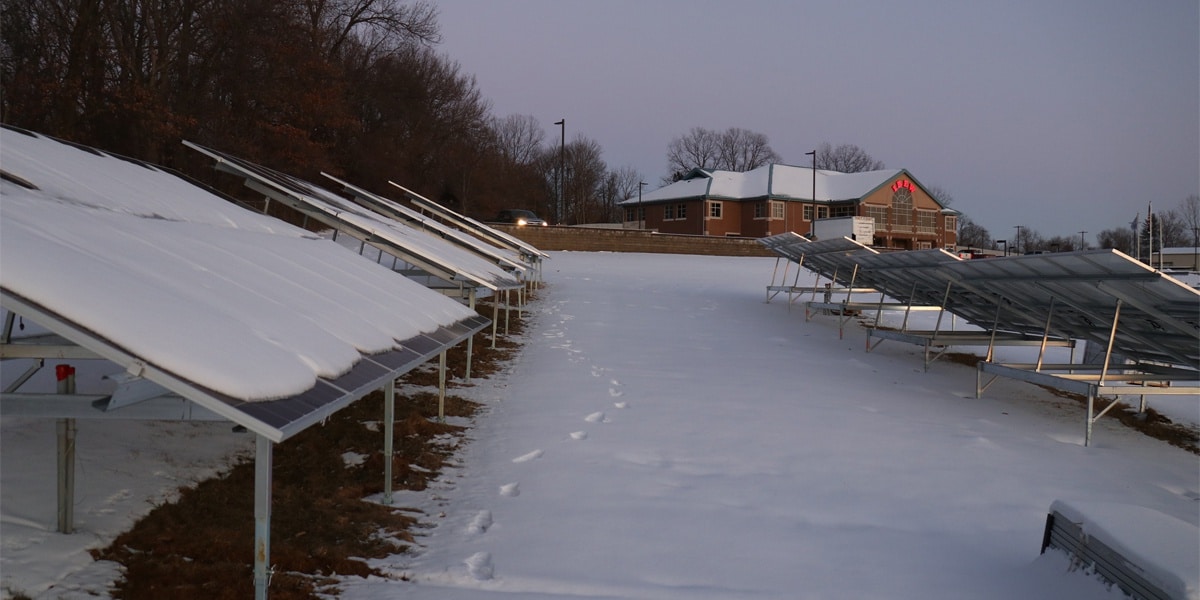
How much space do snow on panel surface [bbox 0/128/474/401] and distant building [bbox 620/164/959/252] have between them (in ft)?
163

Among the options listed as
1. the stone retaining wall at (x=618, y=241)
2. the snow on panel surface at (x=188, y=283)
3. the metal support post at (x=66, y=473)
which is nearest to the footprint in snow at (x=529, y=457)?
the snow on panel surface at (x=188, y=283)


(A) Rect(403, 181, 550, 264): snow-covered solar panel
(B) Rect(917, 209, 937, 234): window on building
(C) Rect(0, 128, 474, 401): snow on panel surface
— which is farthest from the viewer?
(B) Rect(917, 209, 937, 234): window on building

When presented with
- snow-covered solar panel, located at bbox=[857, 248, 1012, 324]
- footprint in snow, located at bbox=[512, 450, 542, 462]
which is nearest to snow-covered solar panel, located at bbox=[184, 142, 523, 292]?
footprint in snow, located at bbox=[512, 450, 542, 462]

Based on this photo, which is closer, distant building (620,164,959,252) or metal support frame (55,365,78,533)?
metal support frame (55,365,78,533)

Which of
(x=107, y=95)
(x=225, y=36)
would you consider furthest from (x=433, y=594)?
(x=225, y=36)

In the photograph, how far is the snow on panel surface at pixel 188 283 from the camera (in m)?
3.00

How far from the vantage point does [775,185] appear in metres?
56.0

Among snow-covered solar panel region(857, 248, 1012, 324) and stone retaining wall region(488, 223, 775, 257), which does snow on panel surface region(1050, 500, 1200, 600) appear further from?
stone retaining wall region(488, 223, 775, 257)

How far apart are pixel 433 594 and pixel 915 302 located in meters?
14.1

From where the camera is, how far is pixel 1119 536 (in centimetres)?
447

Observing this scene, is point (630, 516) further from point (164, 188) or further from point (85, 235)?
point (164, 188)

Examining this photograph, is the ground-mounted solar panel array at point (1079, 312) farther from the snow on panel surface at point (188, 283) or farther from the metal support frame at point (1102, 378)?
the snow on panel surface at point (188, 283)

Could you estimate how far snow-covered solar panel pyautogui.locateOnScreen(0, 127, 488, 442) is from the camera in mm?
2879

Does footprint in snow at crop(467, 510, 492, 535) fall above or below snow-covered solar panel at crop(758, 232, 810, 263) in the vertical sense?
below
